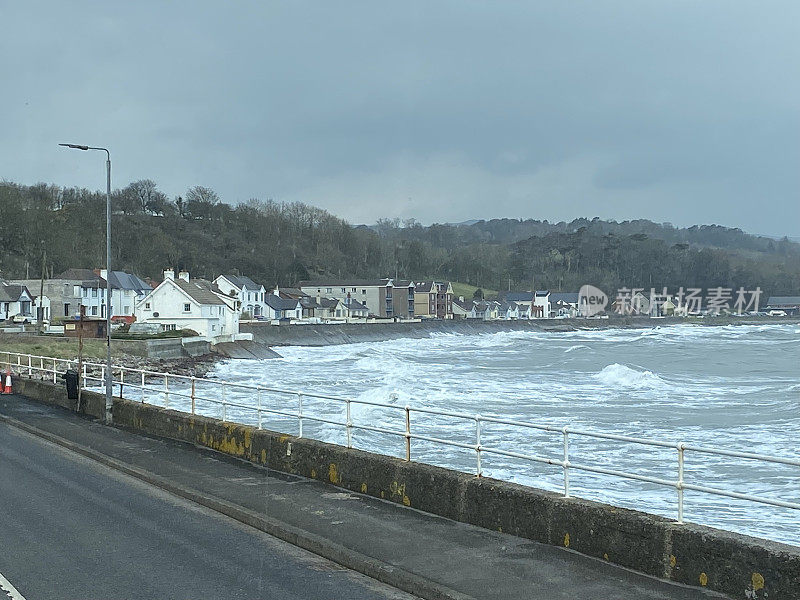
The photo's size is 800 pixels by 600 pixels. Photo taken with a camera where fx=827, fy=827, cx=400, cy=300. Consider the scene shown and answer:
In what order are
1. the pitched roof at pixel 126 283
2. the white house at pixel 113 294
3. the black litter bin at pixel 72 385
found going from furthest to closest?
1. the pitched roof at pixel 126 283
2. the white house at pixel 113 294
3. the black litter bin at pixel 72 385

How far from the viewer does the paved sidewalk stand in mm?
6938

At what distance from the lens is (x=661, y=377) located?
47906 millimetres

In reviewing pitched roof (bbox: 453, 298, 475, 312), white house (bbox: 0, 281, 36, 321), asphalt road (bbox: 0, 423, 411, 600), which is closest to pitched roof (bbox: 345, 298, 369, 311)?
pitched roof (bbox: 453, 298, 475, 312)

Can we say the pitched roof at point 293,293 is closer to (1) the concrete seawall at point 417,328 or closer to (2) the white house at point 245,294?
(2) the white house at point 245,294

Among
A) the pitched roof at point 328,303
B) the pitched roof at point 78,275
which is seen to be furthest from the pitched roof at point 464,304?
the pitched roof at point 78,275

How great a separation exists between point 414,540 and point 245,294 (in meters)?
106

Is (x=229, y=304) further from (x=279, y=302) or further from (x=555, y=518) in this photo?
(x=555, y=518)

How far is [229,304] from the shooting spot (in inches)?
3334

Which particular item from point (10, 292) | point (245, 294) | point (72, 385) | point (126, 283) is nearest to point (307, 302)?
point (245, 294)

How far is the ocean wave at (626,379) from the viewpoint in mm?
42247

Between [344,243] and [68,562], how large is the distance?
575ft

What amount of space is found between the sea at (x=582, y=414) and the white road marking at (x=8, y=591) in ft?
15.4

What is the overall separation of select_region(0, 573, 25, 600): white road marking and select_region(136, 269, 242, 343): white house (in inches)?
2661

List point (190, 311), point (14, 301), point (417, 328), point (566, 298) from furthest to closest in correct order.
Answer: point (566, 298) → point (417, 328) → point (14, 301) → point (190, 311)
